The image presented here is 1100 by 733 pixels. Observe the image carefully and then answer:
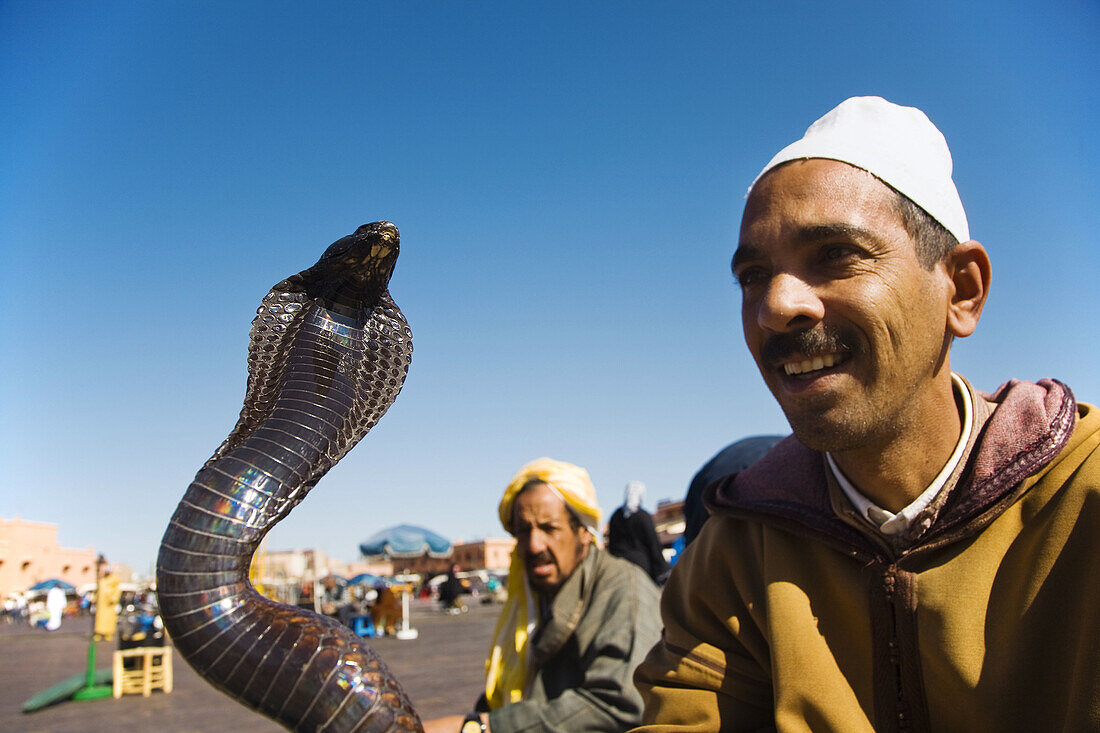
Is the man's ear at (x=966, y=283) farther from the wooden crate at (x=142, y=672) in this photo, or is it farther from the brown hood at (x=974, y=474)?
the wooden crate at (x=142, y=672)

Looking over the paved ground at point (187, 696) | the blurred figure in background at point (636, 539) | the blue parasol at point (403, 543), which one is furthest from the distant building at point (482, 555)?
the blurred figure in background at point (636, 539)

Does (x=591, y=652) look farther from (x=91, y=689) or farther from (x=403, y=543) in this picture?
(x=403, y=543)

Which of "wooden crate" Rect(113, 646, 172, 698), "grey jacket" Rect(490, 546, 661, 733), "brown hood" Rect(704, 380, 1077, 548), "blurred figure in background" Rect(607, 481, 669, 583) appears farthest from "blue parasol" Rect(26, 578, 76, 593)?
"brown hood" Rect(704, 380, 1077, 548)

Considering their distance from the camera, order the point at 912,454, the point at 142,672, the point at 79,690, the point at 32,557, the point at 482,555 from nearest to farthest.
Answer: the point at 912,454, the point at 79,690, the point at 142,672, the point at 32,557, the point at 482,555

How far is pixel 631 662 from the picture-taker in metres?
3.62

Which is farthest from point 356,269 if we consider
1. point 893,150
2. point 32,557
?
point 32,557

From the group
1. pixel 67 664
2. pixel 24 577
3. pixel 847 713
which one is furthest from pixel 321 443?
pixel 24 577

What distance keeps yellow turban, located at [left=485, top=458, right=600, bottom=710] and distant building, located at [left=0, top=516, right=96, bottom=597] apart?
232ft

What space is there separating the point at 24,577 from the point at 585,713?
258 feet

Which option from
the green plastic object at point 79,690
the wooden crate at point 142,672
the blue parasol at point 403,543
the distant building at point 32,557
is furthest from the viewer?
the distant building at point 32,557

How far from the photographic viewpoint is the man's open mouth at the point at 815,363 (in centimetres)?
170

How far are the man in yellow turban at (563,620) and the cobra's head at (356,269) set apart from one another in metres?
2.06

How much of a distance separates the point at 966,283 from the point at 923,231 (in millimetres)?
170

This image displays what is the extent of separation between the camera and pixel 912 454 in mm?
1791
